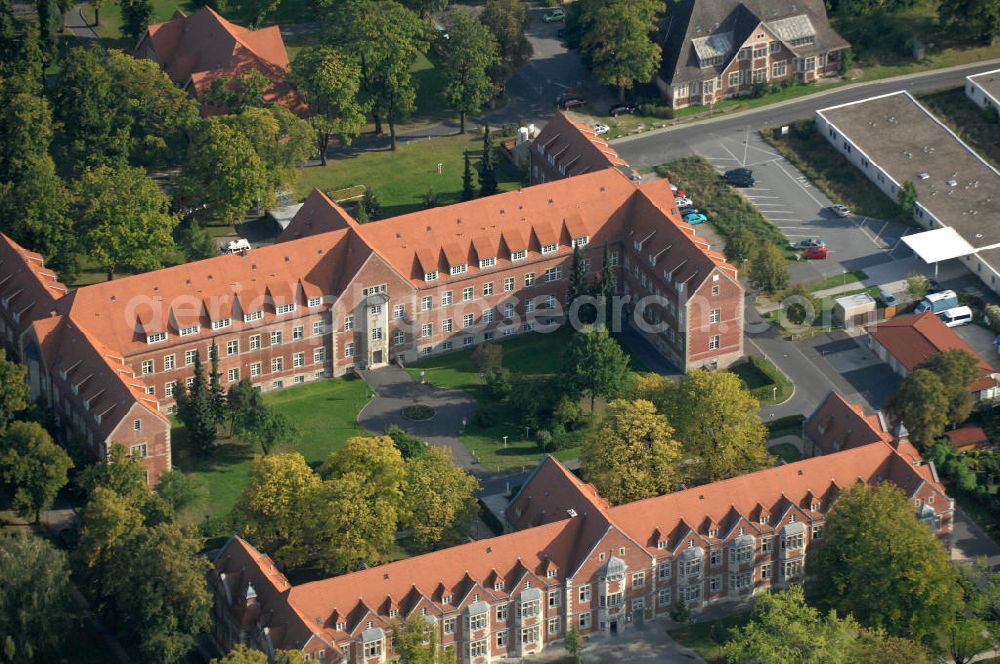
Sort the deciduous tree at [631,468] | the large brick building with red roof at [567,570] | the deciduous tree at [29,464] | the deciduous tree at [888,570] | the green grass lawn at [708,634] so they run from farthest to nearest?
the deciduous tree at [29,464] → the deciduous tree at [631,468] → the green grass lawn at [708,634] → the deciduous tree at [888,570] → the large brick building with red roof at [567,570]

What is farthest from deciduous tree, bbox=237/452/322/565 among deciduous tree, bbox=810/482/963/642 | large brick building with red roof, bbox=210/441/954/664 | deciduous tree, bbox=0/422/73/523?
deciduous tree, bbox=810/482/963/642

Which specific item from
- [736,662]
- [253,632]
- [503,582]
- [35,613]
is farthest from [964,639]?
[35,613]

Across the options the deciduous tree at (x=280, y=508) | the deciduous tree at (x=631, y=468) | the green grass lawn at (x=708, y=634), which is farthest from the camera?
the deciduous tree at (x=631, y=468)

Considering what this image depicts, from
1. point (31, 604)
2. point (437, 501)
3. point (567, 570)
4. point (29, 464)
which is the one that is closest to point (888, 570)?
point (567, 570)

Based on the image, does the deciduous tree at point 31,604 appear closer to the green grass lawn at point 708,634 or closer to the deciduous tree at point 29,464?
the deciduous tree at point 29,464

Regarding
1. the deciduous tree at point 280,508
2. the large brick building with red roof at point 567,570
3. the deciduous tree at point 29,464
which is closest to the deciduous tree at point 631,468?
the large brick building with red roof at point 567,570

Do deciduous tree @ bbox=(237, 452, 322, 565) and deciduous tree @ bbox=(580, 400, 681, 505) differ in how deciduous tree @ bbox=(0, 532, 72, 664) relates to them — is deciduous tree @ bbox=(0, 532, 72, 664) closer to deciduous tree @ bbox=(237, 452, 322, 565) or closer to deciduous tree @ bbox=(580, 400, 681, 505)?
deciduous tree @ bbox=(237, 452, 322, 565)

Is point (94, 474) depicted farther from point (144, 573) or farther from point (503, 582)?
point (503, 582)
